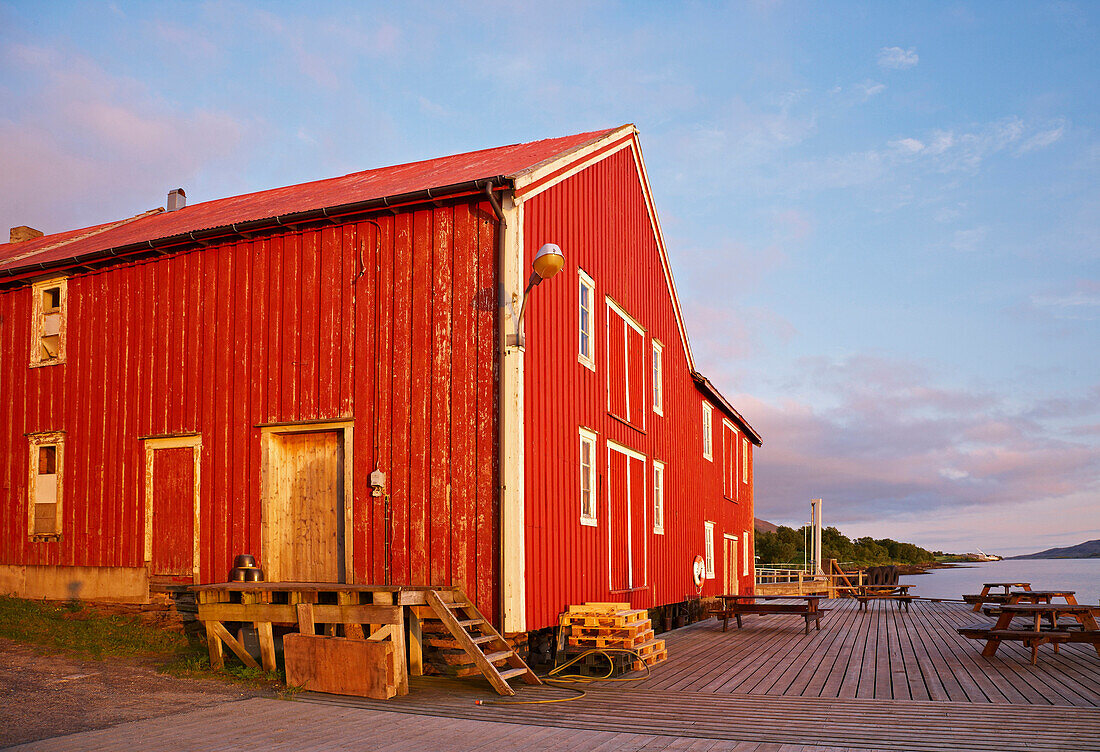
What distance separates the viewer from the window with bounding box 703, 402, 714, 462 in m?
24.4

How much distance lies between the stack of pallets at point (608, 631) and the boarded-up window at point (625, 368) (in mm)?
3953

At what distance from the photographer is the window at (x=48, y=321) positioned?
48.7 feet

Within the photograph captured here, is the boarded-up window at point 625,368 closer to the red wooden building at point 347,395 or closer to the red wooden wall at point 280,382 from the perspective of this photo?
the red wooden building at point 347,395

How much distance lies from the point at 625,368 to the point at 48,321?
9657 mm

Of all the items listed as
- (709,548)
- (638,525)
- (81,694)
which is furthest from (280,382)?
(709,548)

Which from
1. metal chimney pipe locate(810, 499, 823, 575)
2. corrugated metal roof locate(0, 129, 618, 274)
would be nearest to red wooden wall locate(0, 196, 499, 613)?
corrugated metal roof locate(0, 129, 618, 274)

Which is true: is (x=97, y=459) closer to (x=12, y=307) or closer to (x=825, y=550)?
(x=12, y=307)

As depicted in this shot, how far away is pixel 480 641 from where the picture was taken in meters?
9.97

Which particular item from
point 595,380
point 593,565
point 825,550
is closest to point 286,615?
point 593,565

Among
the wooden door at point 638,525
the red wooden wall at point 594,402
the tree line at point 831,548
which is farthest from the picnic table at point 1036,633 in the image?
the tree line at point 831,548

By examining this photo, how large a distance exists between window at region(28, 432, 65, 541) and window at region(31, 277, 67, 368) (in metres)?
1.29

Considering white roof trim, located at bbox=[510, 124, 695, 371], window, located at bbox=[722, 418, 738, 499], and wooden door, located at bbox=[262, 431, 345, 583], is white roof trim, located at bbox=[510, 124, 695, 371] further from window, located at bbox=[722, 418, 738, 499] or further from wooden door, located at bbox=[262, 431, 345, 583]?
window, located at bbox=[722, 418, 738, 499]

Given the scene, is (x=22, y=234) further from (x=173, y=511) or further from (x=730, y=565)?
(x=730, y=565)

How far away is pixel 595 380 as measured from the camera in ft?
47.4
